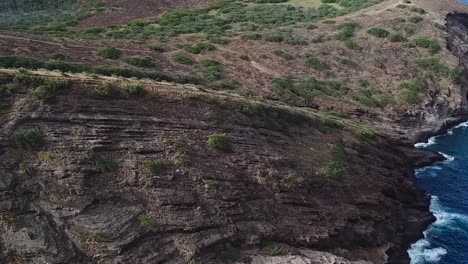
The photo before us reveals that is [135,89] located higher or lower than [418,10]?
higher

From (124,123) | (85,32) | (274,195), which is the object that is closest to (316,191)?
(274,195)

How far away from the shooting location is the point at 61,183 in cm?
3422

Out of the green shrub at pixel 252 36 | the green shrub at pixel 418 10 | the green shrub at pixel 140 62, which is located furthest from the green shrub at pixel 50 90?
the green shrub at pixel 418 10

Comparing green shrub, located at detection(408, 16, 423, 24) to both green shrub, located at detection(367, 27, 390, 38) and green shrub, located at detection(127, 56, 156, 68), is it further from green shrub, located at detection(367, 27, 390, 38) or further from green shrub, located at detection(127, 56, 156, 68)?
green shrub, located at detection(127, 56, 156, 68)

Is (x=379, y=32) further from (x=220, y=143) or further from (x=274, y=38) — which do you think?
(x=220, y=143)

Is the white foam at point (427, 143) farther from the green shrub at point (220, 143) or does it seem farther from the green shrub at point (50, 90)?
the green shrub at point (50, 90)

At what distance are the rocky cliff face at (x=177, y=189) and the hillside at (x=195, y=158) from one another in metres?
0.10

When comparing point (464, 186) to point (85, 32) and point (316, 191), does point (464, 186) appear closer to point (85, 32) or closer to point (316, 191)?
point (316, 191)

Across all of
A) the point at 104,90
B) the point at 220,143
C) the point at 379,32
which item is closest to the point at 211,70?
the point at 220,143

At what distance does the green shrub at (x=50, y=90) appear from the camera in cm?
3747

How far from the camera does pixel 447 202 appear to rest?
56.5 metres

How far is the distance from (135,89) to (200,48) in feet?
109

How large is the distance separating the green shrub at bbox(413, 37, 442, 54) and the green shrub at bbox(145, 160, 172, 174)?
62.0m

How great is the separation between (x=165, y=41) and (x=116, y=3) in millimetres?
42882
